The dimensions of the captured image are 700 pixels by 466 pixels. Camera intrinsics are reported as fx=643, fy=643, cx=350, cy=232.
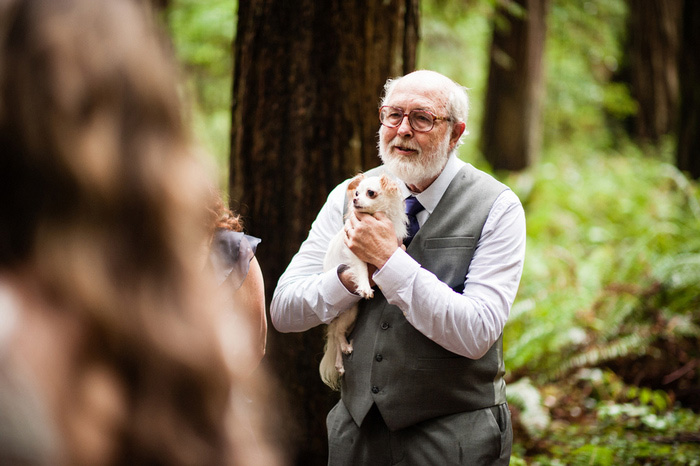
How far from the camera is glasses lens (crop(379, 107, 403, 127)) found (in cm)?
304

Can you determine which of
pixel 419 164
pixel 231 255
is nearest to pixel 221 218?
pixel 231 255

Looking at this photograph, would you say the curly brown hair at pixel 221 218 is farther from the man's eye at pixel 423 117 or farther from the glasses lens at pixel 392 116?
the man's eye at pixel 423 117

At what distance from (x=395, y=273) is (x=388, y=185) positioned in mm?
477

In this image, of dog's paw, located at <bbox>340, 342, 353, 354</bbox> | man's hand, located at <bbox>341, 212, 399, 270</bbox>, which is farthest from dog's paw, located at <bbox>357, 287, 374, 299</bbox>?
dog's paw, located at <bbox>340, 342, 353, 354</bbox>

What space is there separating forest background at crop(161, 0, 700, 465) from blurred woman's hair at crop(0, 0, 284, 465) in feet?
0.71

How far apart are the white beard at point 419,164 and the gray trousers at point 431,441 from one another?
1.06m

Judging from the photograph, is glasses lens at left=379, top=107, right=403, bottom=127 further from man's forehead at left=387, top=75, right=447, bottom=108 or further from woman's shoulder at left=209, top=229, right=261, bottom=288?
woman's shoulder at left=209, top=229, right=261, bottom=288

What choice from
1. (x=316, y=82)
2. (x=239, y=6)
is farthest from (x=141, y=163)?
(x=239, y=6)

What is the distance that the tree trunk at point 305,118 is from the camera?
13.0ft

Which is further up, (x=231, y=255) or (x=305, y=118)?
(x=305, y=118)

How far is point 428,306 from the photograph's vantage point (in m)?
2.59

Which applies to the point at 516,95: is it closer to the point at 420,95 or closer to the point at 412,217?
the point at 420,95

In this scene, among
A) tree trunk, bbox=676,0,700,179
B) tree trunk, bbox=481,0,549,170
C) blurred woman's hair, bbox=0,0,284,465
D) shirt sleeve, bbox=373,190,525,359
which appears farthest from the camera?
tree trunk, bbox=481,0,549,170

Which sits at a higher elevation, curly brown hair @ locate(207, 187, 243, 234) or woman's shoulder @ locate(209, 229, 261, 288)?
curly brown hair @ locate(207, 187, 243, 234)
